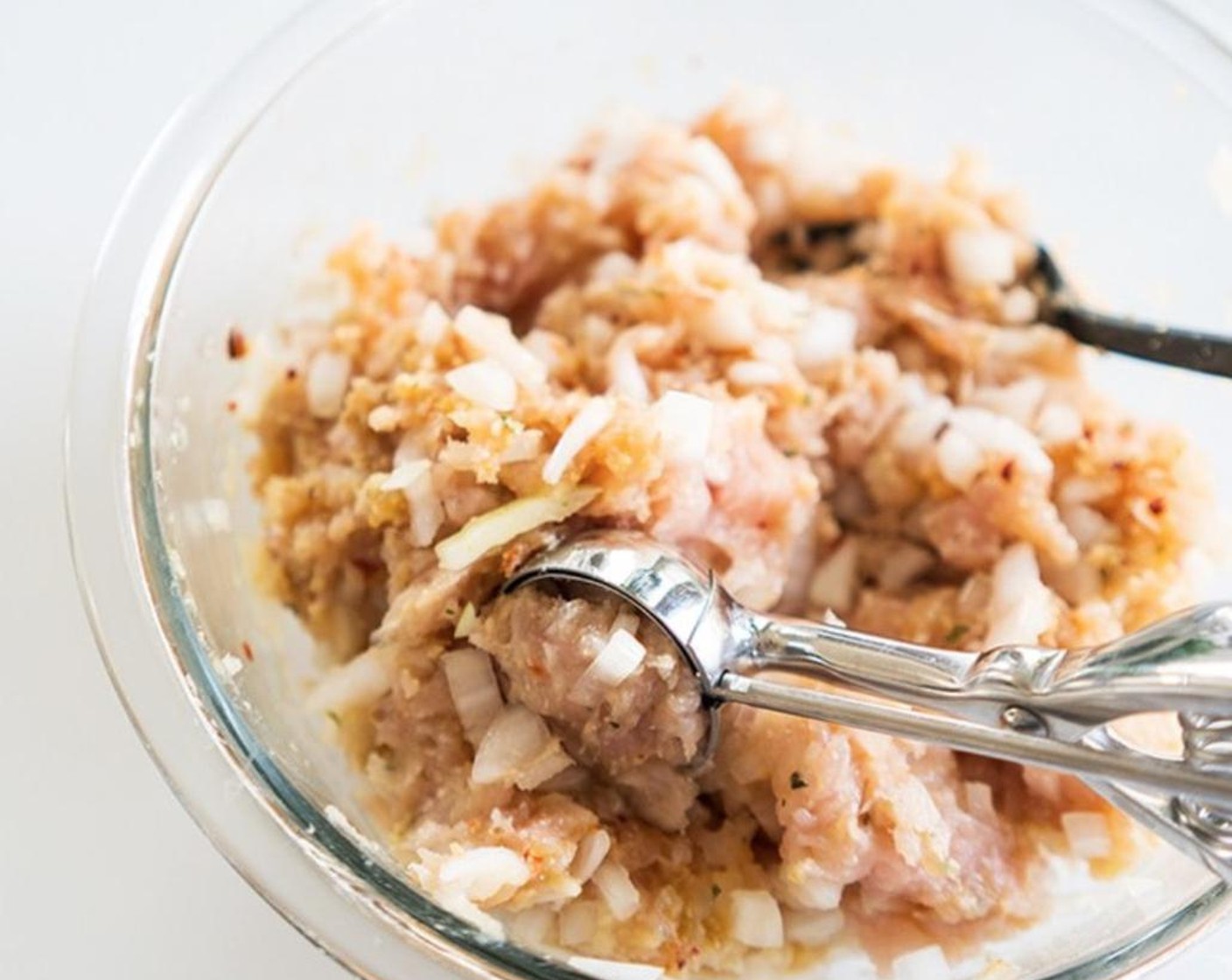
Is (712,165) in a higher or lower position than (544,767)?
higher

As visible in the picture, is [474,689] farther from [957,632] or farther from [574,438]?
[957,632]

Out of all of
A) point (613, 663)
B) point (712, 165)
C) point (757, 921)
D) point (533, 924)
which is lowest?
point (533, 924)

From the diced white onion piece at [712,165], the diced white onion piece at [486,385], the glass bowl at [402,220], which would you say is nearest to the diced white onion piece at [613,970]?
the glass bowl at [402,220]

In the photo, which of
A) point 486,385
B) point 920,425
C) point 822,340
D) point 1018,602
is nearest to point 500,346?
point 486,385

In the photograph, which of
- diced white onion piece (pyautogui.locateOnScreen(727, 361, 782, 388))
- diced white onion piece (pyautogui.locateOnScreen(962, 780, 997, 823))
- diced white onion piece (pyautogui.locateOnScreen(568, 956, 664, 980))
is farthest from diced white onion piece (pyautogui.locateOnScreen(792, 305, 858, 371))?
diced white onion piece (pyautogui.locateOnScreen(568, 956, 664, 980))

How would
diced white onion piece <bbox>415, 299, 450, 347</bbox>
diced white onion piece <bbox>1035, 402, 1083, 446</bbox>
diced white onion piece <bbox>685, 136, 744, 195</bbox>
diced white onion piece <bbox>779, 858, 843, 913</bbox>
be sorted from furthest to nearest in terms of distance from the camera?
diced white onion piece <bbox>685, 136, 744, 195</bbox> → diced white onion piece <bbox>1035, 402, 1083, 446</bbox> → diced white onion piece <bbox>415, 299, 450, 347</bbox> → diced white onion piece <bbox>779, 858, 843, 913</bbox>

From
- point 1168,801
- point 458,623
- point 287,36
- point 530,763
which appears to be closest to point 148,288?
point 287,36

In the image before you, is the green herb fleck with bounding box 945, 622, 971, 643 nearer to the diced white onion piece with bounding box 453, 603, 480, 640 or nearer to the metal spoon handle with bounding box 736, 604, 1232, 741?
the metal spoon handle with bounding box 736, 604, 1232, 741
